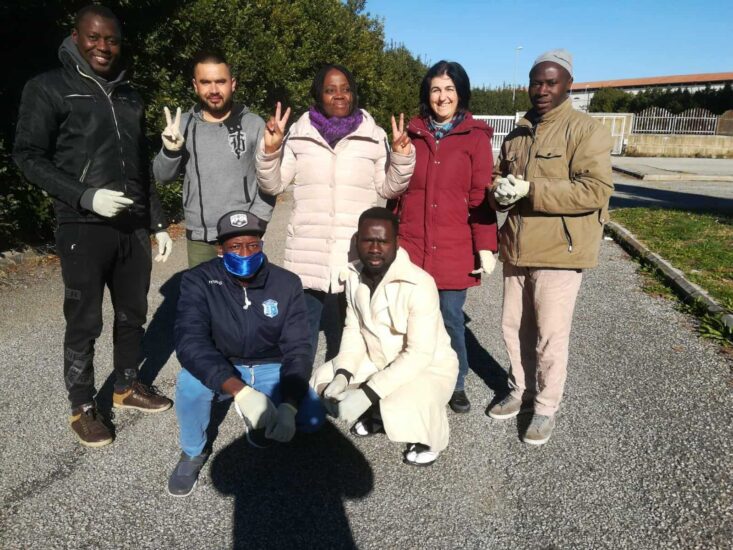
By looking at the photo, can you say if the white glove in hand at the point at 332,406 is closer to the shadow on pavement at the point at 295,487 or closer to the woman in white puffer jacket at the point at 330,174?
the shadow on pavement at the point at 295,487

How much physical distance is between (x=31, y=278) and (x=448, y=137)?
17.5 ft

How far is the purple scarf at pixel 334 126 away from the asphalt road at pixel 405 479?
1712 mm

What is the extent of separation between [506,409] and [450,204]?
1.34 m

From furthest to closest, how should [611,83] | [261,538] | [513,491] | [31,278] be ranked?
[611,83] → [31,278] → [513,491] → [261,538]

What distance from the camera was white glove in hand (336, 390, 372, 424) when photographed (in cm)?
276

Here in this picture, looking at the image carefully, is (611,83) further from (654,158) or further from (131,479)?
(131,479)

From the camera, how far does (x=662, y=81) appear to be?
51.7m

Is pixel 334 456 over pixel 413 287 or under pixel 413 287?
under

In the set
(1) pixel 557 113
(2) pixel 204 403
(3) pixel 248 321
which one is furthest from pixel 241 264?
(1) pixel 557 113

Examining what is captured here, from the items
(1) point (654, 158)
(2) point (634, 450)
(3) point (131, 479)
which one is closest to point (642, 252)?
(2) point (634, 450)

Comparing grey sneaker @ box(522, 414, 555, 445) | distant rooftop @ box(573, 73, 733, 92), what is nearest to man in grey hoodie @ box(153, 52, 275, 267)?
grey sneaker @ box(522, 414, 555, 445)

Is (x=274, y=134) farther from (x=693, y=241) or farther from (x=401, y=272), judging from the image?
(x=693, y=241)

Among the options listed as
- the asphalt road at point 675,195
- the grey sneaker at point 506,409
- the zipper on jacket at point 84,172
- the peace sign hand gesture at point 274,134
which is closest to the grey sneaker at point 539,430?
the grey sneaker at point 506,409

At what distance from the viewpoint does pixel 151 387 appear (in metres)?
3.79
